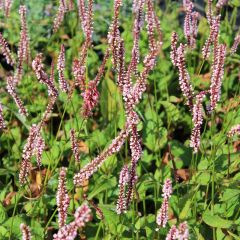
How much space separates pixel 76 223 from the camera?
1.50 meters

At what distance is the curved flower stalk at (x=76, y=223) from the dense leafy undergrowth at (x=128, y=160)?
56 centimetres

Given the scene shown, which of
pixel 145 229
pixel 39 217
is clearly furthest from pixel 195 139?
pixel 39 217

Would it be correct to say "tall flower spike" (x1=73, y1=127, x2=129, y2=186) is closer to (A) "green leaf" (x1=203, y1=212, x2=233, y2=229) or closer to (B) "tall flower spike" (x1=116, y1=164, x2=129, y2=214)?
(B) "tall flower spike" (x1=116, y1=164, x2=129, y2=214)

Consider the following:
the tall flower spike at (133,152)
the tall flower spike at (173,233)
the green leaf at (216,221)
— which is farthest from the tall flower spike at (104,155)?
the green leaf at (216,221)

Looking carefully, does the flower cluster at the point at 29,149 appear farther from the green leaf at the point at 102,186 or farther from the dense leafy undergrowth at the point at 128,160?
the green leaf at the point at 102,186

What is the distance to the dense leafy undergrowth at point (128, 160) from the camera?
8.86 ft

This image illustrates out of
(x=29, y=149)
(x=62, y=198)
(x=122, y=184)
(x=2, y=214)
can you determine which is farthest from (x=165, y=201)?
(x=2, y=214)

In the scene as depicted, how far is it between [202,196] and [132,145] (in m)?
0.93

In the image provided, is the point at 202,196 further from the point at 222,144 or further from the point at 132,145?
the point at 132,145

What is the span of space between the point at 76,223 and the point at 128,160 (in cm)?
179

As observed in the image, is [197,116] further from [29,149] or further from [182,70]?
[29,149]

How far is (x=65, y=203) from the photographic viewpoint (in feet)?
6.05

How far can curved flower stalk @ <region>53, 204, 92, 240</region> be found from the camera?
4.83 feet

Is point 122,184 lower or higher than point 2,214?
higher
